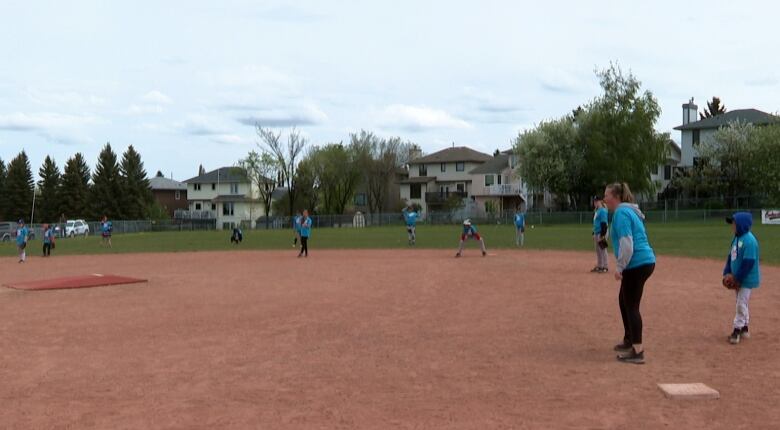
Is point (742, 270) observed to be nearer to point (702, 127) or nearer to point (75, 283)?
point (75, 283)

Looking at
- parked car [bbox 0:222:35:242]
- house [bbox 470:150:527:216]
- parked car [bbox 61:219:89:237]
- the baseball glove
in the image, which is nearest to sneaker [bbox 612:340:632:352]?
the baseball glove

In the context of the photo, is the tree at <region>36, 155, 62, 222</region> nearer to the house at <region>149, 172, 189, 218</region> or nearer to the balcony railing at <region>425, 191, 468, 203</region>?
the house at <region>149, 172, 189, 218</region>

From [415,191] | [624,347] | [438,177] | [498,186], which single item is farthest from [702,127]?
[624,347]

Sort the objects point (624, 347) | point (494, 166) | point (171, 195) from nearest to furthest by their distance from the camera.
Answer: point (624, 347) → point (494, 166) → point (171, 195)

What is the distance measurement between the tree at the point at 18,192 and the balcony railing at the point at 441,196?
51867 mm

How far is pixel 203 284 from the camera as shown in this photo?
17.9m

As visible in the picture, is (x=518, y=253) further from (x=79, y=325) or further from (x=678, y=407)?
(x=678, y=407)

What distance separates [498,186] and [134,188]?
1794 inches

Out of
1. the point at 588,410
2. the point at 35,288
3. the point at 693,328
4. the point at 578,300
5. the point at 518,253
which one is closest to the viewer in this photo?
the point at 588,410

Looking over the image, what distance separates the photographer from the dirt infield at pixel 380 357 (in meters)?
6.28

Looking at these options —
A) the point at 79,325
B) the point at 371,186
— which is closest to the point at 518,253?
the point at 79,325

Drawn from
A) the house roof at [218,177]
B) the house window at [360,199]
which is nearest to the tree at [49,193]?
the house roof at [218,177]

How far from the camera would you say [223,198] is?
336 feet

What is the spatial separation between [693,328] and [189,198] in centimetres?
10363
